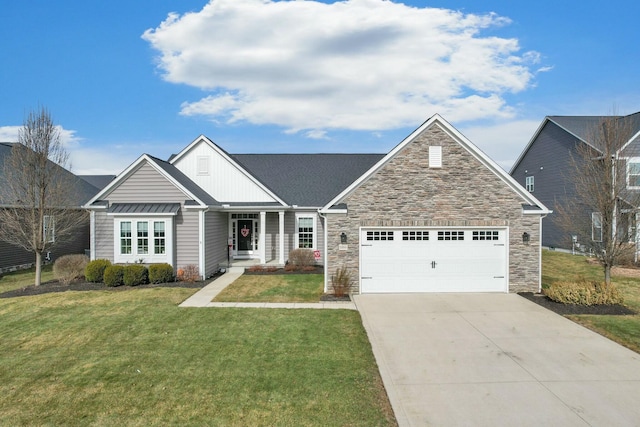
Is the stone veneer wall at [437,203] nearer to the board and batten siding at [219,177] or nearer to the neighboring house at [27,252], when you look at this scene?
the board and batten siding at [219,177]

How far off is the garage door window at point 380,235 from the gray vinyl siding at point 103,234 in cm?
1100

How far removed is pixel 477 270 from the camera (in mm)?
14031

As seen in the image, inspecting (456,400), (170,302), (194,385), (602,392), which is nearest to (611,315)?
(602,392)

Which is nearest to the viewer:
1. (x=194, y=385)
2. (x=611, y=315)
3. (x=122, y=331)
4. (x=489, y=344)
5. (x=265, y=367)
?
(x=194, y=385)

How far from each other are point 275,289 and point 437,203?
6558mm

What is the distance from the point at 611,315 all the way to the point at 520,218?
4.01 metres

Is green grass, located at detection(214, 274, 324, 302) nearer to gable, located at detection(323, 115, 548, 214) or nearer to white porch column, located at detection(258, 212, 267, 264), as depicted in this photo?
white porch column, located at detection(258, 212, 267, 264)

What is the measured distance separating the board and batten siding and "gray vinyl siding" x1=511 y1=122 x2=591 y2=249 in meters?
18.4

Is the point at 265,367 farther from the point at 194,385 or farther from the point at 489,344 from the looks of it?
the point at 489,344

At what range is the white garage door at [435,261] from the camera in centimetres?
1399

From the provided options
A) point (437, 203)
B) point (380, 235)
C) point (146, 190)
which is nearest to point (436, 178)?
point (437, 203)

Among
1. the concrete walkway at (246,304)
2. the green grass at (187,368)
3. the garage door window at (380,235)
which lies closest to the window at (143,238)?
the concrete walkway at (246,304)

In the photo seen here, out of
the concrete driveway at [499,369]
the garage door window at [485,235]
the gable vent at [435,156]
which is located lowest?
the concrete driveway at [499,369]

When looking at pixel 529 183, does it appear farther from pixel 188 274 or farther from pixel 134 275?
pixel 134 275
